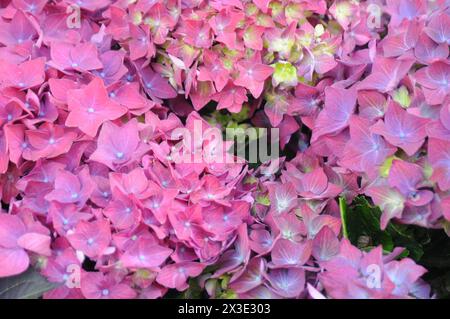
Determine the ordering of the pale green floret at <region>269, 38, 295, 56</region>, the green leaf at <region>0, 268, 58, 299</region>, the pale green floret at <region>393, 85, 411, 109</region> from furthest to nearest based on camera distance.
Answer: the pale green floret at <region>269, 38, 295, 56</region> < the pale green floret at <region>393, 85, 411, 109</region> < the green leaf at <region>0, 268, 58, 299</region>

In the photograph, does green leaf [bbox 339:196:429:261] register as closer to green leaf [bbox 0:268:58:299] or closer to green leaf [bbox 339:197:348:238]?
green leaf [bbox 339:197:348:238]

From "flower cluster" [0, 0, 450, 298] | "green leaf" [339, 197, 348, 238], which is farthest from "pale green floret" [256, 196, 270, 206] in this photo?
"green leaf" [339, 197, 348, 238]

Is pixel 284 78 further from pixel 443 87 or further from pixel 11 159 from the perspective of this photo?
pixel 11 159

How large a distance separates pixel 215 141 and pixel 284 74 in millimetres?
190

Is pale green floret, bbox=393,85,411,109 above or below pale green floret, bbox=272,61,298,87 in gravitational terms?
above

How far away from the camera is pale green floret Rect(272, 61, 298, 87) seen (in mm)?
1161

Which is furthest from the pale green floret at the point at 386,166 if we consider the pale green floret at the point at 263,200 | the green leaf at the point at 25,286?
the green leaf at the point at 25,286

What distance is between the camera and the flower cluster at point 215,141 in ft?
3.00

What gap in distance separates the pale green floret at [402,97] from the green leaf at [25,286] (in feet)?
1.94

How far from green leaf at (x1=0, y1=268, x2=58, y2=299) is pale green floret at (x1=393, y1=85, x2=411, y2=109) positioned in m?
0.59

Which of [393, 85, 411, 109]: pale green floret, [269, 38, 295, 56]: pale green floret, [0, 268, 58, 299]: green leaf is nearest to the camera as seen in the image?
[0, 268, 58, 299]: green leaf

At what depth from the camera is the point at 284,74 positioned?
116 centimetres

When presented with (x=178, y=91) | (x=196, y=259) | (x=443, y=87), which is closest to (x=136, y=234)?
(x=196, y=259)
